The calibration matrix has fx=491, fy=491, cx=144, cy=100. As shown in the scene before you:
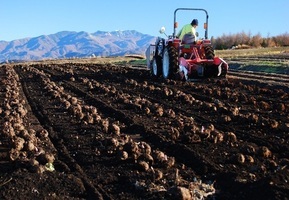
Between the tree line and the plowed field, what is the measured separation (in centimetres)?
4868

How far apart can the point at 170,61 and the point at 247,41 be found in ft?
155

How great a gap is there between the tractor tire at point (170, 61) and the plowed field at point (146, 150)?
4.16 metres

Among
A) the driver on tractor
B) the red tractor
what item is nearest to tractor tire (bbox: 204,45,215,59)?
the red tractor

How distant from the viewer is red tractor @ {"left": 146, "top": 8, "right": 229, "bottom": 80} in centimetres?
1429

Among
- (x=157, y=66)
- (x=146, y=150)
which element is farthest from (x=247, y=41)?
(x=146, y=150)

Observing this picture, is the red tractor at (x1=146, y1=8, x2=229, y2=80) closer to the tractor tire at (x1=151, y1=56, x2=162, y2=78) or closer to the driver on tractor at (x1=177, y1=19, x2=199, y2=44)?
the driver on tractor at (x1=177, y1=19, x2=199, y2=44)

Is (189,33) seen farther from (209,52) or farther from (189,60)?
(189,60)

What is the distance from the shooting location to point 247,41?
60.2 m

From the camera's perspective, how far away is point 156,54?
55.6ft

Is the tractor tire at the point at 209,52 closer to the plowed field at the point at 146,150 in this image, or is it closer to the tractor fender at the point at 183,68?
the tractor fender at the point at 183,68

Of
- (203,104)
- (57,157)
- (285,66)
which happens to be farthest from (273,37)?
(57,157)

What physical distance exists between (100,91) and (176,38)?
3.95 meters

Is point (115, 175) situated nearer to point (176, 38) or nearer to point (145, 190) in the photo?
point (145, 190)

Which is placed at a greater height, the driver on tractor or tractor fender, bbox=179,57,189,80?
the driver on tractor
